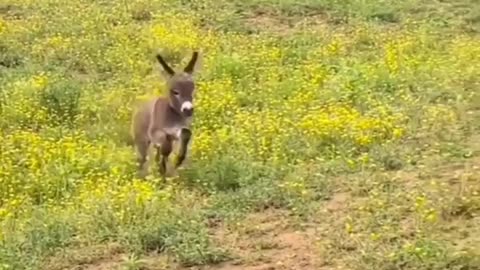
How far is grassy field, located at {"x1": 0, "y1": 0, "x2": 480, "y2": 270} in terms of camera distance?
8.28m

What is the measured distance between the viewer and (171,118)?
10531 millimetres

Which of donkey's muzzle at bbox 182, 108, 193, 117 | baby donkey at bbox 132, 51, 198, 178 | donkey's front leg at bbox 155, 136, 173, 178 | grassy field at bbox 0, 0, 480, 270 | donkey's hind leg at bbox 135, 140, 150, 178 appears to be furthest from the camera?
donkey's hind leg at bbox 135, 140, 150, 178

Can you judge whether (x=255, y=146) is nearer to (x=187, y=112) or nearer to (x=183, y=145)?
(x=183, y=145)

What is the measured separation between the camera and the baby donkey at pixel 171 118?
10336mm

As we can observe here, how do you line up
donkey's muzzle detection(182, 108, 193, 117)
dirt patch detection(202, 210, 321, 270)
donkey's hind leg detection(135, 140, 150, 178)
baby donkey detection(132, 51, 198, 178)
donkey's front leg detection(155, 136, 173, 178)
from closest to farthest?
dirt patch detection(202, 210, 321, 270), donkey's muzzle detection(182, 108, 193, 117), baby donkey detection(132, 51, 198, 178), donkey's front leg detection(155, 136, 173, 178), donkey's hind leg detection(135, 140, 150, 178)

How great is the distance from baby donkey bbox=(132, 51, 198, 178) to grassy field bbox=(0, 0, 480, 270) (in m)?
0.25

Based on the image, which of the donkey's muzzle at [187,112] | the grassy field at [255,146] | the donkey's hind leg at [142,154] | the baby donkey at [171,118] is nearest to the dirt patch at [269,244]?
the grassy field at [255,146]

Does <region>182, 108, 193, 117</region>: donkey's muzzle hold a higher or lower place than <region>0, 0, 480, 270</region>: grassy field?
higher

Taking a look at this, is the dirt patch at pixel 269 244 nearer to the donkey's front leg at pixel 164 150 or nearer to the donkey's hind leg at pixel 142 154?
the donkey's front leg at pixel 164 150

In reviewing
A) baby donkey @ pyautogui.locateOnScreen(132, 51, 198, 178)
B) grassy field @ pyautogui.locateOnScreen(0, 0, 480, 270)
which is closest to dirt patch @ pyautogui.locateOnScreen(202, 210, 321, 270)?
grassy field @ pyautogui.locateOnScreen(0, 0, 480, 270)

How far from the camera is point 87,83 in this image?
14.6 metres

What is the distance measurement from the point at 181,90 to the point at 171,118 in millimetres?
344

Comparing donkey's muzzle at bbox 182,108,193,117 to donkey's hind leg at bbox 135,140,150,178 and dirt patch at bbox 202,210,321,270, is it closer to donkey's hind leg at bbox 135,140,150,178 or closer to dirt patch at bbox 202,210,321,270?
donkey's hind leg at bbox 135,140,150,178

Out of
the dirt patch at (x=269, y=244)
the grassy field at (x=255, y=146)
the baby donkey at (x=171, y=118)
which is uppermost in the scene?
the baby donkey at (x=171, y=118)
